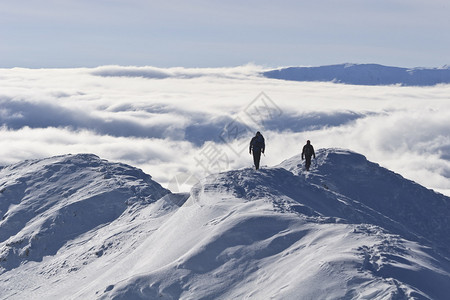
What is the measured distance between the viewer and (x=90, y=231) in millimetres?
74688

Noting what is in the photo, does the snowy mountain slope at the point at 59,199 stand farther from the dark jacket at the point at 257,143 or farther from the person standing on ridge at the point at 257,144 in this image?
the dark jacket at the point at 257,143

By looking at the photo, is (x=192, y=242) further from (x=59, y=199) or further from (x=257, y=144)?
(x=59, y=199)

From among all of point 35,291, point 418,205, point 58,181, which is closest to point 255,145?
point 35,291

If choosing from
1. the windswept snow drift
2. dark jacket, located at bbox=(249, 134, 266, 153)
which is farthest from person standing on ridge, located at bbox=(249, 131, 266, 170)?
the windswept snow drift

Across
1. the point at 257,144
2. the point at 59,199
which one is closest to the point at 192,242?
the point at 257,144

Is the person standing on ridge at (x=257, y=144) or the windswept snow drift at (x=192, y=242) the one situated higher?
the person standing on ridge at (x=257, y=144)

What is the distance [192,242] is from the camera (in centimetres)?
5291

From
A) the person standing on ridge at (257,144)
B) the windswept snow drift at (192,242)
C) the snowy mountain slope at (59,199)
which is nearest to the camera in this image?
the windswept snow drift at (192,242)

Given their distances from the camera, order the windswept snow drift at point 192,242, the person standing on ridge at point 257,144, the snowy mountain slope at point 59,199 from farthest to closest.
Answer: the snowy mountain slope at point 59,199 < the person standing on ridge at point 257,144 < the windswept snow drift at point 192,242

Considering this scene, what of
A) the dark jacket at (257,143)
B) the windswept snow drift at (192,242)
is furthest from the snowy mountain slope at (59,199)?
the dark jacket at (257,143)

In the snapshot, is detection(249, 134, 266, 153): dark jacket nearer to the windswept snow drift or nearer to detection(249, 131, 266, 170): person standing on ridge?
detection(249, 131, 266, 170): person standing on ridge

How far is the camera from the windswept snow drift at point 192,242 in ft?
143

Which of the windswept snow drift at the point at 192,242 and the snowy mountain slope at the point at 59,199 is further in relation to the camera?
the snowy mountain slope at the point at 59,199

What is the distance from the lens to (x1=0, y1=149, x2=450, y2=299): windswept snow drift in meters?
43.7
